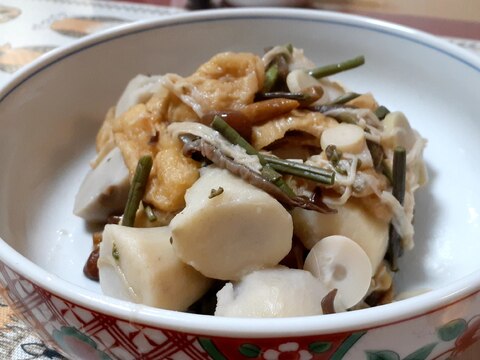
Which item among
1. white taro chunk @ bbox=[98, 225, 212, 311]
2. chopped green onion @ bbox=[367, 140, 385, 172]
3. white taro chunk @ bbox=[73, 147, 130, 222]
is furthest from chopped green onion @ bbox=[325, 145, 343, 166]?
white taro chunk @ bbox=[73, 147, 130, 222]

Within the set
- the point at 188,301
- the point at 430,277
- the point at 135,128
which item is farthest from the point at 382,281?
the point at 135,128

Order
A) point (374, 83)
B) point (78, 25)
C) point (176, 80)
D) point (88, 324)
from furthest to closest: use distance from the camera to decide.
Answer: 1. point (78, 25)
2. point (374, 83)
3. point (176, 80)
4. point (88, 324)

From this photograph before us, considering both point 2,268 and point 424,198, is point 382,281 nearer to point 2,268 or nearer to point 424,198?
point 424,198

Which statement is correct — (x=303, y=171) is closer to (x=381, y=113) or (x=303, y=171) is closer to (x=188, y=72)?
(x=381, y=113)

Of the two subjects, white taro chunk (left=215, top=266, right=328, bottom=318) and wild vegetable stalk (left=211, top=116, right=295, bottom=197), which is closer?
white taro chunk (left=215, top=266, right=328, bottom=318)

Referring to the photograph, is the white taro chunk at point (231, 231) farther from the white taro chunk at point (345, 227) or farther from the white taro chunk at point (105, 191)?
the white taro chunk at point (105, 191)

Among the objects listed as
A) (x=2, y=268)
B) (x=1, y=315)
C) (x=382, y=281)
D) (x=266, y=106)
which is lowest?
(x=1, y=315)

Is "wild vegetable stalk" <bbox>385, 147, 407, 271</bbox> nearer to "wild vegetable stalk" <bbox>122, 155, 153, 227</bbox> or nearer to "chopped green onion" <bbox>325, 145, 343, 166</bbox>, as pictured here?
"chopped green onion" <bbox>325, 145, 343, 166</bbox>
